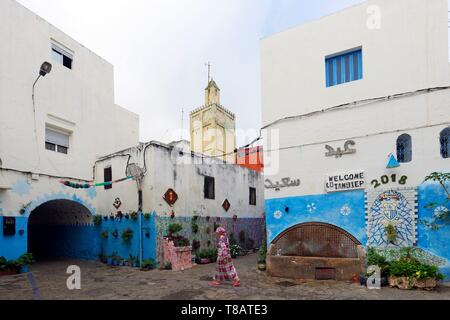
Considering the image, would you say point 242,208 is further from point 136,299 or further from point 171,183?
point 136,299

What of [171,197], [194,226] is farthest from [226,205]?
[171,197]

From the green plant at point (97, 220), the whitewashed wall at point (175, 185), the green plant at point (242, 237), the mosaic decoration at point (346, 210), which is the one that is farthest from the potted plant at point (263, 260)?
the green plant at point (97, 220)

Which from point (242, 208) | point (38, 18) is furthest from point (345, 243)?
point (38, 18)

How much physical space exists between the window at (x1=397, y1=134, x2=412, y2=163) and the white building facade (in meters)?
0.02

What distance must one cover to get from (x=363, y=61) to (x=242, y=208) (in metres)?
10.4

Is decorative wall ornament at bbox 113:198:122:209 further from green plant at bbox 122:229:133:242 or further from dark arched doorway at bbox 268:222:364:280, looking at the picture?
dark arched doorway at bbox 268:222:364:280

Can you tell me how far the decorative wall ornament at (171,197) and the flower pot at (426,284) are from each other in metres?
8.20

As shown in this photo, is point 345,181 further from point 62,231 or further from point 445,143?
point 62,231

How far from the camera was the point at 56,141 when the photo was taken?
12.8 meters

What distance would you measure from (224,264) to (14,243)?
7306 millimetres

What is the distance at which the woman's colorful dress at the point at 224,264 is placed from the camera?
8.45m

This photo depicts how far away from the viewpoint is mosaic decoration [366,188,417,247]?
7.88 meters

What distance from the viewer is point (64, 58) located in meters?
13.7

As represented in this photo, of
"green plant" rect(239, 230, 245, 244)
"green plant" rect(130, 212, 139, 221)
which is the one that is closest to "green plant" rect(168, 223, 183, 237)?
"green plant" rect(130, 212, 139, 221)
